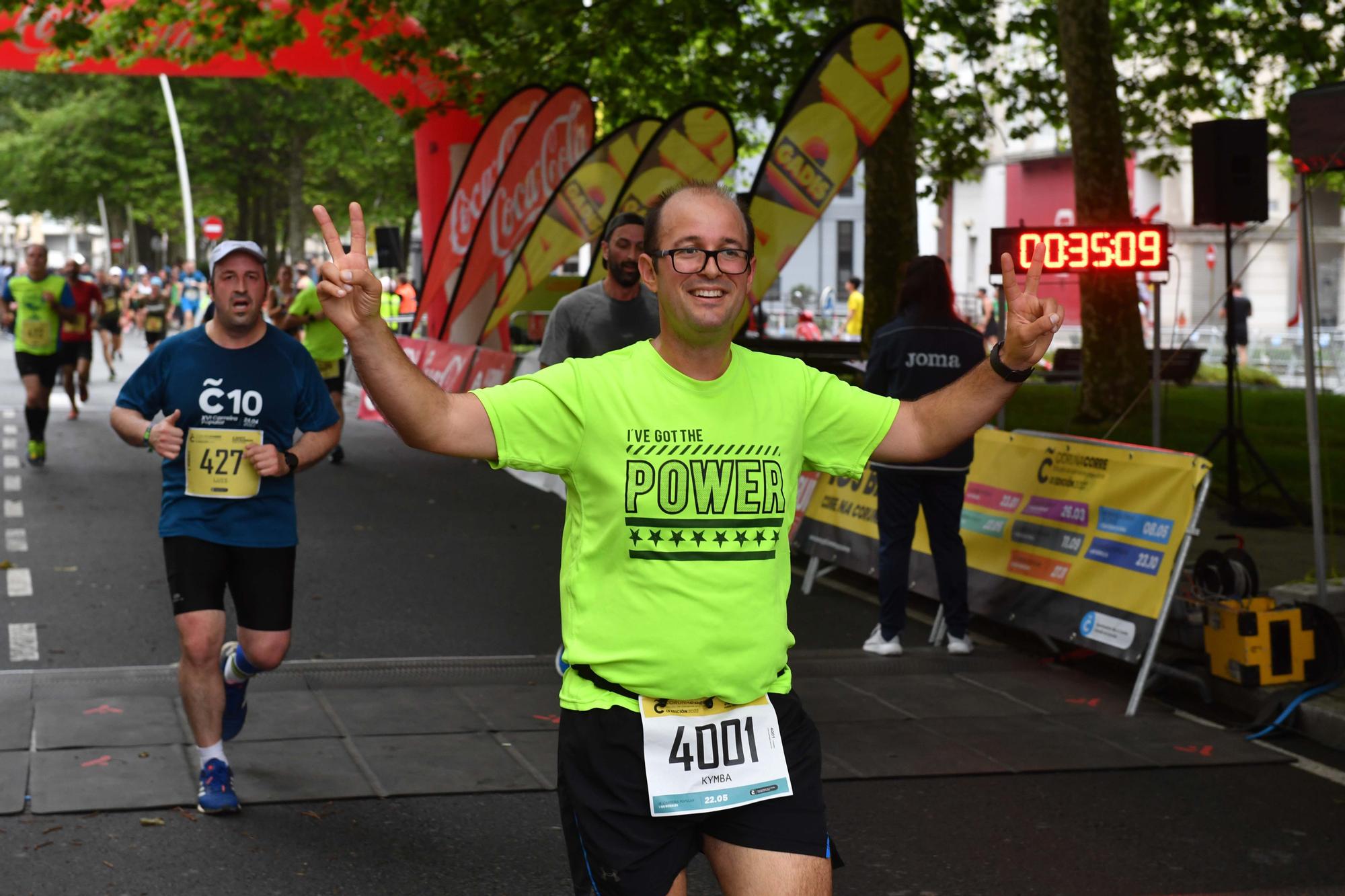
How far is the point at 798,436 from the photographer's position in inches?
132

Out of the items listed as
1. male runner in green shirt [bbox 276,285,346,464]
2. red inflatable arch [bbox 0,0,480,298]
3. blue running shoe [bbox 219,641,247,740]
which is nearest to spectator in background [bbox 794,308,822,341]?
red inflatable arch [bbox 0,0,480,298]

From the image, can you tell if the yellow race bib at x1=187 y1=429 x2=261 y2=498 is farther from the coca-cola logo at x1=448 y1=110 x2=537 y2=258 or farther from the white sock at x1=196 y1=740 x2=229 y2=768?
the coca-cola logo at x1=448 y1=110 x2=537 y2=258

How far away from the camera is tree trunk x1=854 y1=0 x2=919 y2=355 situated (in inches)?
713

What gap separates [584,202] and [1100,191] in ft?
18.6

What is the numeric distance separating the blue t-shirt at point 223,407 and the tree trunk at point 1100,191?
14.0 meters

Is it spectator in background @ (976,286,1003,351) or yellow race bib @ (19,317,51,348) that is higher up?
spectator in background @ (976,286,1003,351)

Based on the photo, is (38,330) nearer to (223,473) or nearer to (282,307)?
(282,307)

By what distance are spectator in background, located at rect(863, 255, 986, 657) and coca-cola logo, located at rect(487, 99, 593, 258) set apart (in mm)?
10047

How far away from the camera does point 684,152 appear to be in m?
16.0

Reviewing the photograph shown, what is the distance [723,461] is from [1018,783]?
3.62 m

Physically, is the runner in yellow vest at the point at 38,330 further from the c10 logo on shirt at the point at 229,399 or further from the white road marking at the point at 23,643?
the c10 logo on shirt at the point at 229,399

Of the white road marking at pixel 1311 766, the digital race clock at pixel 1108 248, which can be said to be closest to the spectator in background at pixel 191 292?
the digital race clock at pixel 1108 248

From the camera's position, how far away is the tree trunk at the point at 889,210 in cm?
1811

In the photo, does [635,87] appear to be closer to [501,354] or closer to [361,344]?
[501,354]
